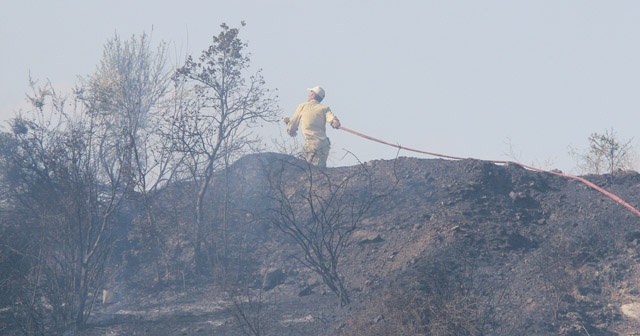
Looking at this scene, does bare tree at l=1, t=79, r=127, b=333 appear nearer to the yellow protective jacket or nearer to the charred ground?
the charred ground

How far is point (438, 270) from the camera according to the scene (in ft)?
26.2

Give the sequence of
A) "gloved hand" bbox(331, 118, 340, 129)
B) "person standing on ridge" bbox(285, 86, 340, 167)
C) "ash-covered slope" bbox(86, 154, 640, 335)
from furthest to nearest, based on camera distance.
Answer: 1. "person standing on ridge" bbox(285, 86, 340, 167)
2. "gloved hand" bbox(331, 118, 340, 129)
3. "ash-covered slope" bbox(86, 154, 640, 335)

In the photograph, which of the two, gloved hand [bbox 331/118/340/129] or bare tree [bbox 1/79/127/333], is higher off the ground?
gloved hand [bbox 331/118/340/129]

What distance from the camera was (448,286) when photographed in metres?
7.21

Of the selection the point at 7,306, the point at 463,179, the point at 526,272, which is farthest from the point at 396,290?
the point at 7,306

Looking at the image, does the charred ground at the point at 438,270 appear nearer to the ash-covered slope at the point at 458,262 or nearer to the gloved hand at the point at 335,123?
the ash-covered slope at the point at 458,262

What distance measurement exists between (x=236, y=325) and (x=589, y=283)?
431cm

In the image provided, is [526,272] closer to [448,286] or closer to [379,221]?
[448,286]

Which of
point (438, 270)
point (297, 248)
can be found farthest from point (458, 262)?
point (297, 248)

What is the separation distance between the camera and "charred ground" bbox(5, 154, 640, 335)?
7.47 m

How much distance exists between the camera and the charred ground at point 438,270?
7.47 metres

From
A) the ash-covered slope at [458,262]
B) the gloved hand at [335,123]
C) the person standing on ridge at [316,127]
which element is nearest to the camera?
the ash-covered slope at [458,262]

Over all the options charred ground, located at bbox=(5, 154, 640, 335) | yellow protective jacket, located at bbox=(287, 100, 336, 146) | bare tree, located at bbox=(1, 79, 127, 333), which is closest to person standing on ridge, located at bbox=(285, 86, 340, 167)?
yellow protective jacket, located at bbox=(287, 100, 336, 146)

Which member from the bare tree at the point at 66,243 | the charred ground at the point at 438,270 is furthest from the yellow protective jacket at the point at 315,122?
the bare tree at the point at 66,243
